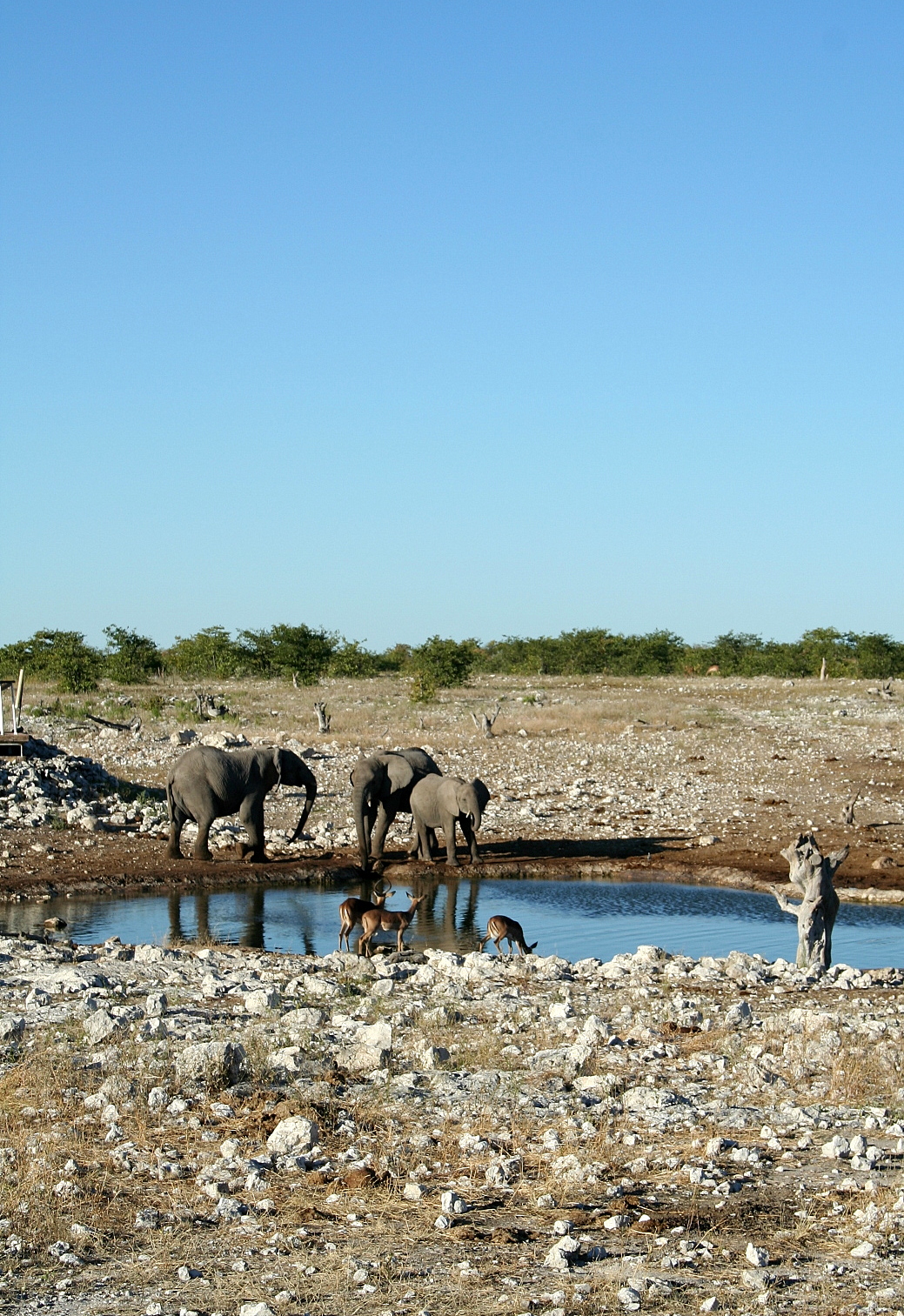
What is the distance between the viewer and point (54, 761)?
93.0 ft

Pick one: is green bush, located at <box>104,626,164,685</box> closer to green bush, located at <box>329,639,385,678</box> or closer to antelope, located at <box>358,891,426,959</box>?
green bush, located at <box>329,639,385,678</box>

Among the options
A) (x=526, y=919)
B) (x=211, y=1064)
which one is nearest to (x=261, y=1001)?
(x=211, y=1064)

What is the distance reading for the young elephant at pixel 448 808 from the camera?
76.0 ft

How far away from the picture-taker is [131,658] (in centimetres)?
6988

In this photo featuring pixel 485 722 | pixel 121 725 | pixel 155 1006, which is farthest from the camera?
pixel 485 722

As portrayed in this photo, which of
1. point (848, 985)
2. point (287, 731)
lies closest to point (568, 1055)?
point (848, 985)

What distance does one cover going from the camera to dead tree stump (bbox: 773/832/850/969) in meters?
13.6

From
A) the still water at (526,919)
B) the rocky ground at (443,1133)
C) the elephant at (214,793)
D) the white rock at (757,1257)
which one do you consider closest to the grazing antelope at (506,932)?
the rocky ground at (443,1133)

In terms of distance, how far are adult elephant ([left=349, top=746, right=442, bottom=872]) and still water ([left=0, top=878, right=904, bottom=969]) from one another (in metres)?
2.29

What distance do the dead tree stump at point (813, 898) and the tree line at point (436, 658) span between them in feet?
131

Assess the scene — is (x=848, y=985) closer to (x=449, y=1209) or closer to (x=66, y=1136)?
(x=449, y=1209)

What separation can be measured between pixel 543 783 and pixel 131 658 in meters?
42.5

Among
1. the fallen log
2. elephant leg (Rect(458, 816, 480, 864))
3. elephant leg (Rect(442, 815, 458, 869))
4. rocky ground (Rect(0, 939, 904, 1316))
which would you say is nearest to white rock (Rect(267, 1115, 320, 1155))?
rocky ground (Rect(0, 939, 904, 1316))

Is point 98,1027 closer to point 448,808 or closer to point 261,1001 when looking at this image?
point 261,1001
